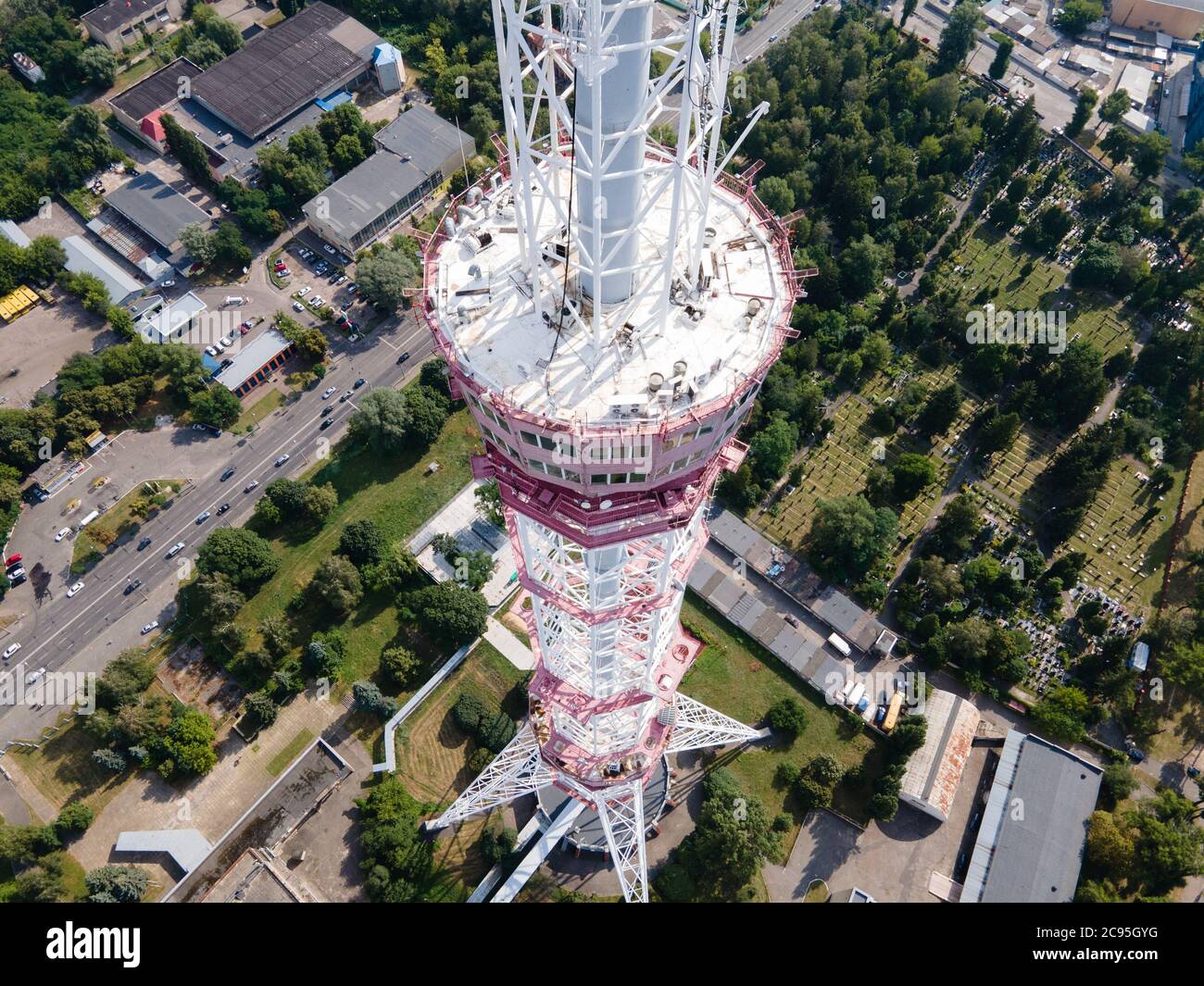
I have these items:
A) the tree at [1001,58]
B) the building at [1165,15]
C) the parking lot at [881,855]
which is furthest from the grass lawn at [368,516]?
the building at [1165,15]

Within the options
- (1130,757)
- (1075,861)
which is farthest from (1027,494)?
(1075,861)

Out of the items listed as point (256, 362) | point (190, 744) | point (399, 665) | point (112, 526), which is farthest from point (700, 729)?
point (256, 362)

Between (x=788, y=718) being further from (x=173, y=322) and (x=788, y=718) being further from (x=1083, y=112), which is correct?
(x=1083, y=112)

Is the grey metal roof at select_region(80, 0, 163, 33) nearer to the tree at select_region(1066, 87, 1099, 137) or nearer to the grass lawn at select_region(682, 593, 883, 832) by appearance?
the grass lawn at select_region(682, 593, 883, 832)

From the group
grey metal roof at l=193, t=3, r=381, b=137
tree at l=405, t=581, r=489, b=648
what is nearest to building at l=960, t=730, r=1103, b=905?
tree at l=405, t=581, r=489, b=648

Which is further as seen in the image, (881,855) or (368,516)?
(368,516)

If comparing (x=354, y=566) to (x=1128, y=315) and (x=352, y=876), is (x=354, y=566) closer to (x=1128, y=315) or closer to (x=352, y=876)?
(x=352, y=876)

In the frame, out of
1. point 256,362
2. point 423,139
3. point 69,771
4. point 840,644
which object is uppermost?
point 423,139
